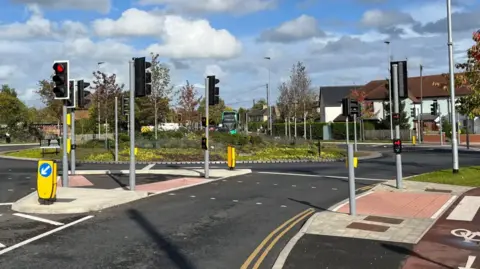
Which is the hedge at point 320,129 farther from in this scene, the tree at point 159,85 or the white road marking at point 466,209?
the white road marking at point 466,209

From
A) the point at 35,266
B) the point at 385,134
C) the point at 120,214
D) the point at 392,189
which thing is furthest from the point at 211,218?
the point at 385,134

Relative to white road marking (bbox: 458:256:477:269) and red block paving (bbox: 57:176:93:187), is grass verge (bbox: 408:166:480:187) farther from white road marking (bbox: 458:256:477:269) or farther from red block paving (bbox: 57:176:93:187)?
red block paving (bbox: 57:176:93:187)

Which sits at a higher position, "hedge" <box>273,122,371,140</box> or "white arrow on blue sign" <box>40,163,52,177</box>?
"hedge" <box>273,122,371,140</box>

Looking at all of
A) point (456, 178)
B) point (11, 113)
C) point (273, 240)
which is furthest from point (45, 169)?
point (11, 113)

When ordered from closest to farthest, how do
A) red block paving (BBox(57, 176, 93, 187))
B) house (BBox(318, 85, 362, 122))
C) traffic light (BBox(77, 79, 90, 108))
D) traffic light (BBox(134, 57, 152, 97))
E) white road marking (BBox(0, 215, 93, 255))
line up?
white road marking (BBox(0, 215, 93, 255)) < traffic light (BBox(134, 57, 152, 97)) < red block paving (BBox(57, 176, 93, 187)) < traffic light (BBox(77, 79, 90, 108)) < house (BBox(318, 85, 362, 122))

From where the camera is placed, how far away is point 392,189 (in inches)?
627

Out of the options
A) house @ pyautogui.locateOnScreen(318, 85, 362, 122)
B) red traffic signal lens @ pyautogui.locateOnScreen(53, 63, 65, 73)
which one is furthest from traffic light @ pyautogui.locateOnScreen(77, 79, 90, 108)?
house @ pyautogui.locateOnScreen(318, 85, 362, 122)

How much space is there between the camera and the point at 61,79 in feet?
49.3

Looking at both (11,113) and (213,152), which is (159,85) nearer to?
(213,152)

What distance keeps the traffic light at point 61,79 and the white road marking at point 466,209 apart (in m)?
11.2

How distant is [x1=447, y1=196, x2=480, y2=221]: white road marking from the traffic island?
8320 millimetres

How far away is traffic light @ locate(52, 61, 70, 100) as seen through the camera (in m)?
14.9

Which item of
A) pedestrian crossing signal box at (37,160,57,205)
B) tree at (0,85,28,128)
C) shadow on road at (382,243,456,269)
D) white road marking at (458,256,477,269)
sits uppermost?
tree at (0,85,28,128)

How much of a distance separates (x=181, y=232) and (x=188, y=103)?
57.6 m
